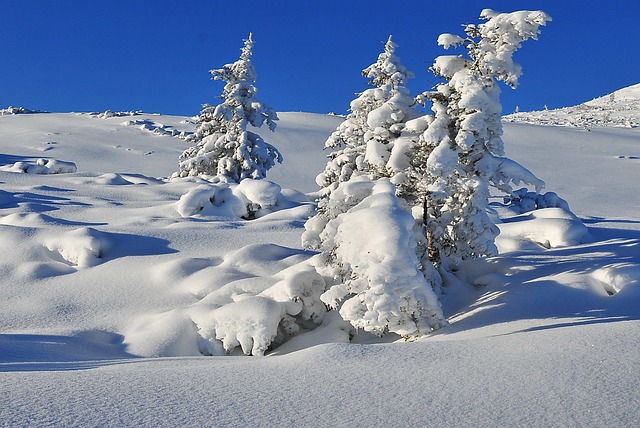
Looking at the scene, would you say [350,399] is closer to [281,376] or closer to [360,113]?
[281,376]

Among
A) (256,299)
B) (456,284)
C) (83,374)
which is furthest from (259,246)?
(83,374)

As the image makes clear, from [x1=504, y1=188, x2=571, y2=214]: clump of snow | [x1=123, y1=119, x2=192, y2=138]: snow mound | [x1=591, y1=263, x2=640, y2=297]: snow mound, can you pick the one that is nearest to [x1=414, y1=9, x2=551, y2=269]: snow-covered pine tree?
[x1=591, y1=263, x2=640, y2=297]: snow mound

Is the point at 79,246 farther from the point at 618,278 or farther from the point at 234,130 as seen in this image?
the point at 234,130

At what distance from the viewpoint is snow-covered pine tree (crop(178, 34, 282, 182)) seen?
1037 inches

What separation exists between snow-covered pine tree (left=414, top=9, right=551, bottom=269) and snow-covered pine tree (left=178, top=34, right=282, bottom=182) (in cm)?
1710

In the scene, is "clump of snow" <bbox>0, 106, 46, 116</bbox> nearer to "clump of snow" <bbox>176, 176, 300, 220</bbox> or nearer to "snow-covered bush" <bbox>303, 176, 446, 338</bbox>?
"clump of snow" <bbox>176, 176, 300, 220</bbox>

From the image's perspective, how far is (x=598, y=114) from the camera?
91562 millimetres

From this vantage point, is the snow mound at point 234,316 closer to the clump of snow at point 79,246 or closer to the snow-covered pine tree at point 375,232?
the snow-covered pine tree at point 375,232

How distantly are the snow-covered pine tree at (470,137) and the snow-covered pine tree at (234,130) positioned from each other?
17.1 meters

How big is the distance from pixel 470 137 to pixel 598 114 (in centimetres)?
9414

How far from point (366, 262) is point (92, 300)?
602 centimetres

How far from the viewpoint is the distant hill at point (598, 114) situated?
79.2 metres

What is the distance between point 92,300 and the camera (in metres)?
10.8

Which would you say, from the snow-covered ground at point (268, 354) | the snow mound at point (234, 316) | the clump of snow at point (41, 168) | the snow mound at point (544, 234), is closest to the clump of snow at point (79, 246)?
the snow-covered ground at point (268, 354)
